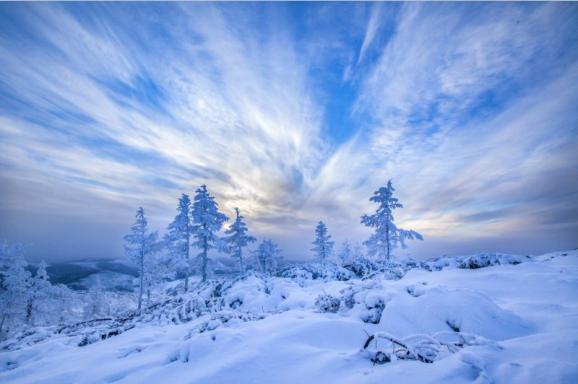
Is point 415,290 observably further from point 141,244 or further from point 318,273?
point 141,244

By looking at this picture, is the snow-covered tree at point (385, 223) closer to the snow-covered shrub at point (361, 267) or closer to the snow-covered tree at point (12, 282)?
the snow-covered shrub at point (361, 267)

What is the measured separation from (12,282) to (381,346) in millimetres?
39530

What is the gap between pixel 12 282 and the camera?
26.9 meters

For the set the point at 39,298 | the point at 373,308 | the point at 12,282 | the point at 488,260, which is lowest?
the point at 39,298

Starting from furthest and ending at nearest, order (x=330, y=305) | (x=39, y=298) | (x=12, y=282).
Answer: (x=39, y=298) → (x=12, y=282) → (x=330, y=305)

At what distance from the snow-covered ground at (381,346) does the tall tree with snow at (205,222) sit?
68.6 feet

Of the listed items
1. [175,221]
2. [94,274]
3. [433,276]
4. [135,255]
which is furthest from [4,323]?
[94,274]

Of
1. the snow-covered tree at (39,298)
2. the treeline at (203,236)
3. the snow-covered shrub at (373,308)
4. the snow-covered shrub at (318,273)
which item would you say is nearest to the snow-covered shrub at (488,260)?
the snow-covered shrub at (373,308)

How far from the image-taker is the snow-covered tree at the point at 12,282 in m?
26.8

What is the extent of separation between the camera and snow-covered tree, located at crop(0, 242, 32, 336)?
26781 mm

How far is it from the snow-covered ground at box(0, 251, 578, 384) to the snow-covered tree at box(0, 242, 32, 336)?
30786 mm

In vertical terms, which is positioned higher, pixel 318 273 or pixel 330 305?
pixel 330 305

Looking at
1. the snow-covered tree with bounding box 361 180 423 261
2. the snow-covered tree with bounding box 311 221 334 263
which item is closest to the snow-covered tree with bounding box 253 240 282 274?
the snow-covered tree with bounding box 311 221 334 263

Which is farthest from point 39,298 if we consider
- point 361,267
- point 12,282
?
point 361,267
